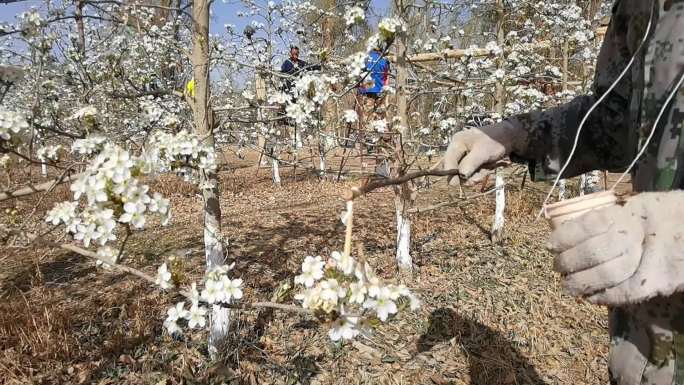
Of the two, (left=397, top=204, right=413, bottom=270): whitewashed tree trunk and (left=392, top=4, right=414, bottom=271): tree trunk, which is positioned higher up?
(left=392, top=4, right=414, bottom=271): tree trunk

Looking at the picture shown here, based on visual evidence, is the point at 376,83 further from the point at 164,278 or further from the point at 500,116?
the point at 164,278

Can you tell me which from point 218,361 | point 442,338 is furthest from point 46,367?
point 442,338

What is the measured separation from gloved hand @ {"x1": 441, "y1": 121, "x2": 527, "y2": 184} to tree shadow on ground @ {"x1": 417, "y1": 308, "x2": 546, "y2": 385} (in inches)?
91.4

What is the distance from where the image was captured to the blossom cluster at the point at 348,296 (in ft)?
3.34

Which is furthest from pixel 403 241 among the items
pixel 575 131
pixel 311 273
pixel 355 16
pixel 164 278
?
pixel 311 273

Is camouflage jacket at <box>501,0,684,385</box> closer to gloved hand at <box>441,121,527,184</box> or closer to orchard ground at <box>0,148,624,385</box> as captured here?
gloved hand at <box>441,121,527,184</box>

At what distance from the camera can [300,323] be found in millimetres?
3531

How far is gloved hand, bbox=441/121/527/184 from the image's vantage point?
1314mm

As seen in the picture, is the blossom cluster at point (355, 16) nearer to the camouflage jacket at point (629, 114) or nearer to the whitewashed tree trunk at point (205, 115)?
the whitewashed tree trunk at point (205, 115)

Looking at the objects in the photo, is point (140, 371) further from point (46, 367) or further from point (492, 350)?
point (492, 350)

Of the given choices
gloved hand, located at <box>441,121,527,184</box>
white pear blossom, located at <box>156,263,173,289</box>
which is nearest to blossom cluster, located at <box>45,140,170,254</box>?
white pear blossom, located at <box>156,263,173,289</box>

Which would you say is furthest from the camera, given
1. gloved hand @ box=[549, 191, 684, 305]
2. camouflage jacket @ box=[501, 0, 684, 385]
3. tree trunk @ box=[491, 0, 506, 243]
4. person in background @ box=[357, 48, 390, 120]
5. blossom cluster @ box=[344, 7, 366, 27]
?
tree trunk @ box=[491, 0, 506, 243]

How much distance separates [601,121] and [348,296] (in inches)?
37.1

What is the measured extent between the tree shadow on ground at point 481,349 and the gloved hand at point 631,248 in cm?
261
